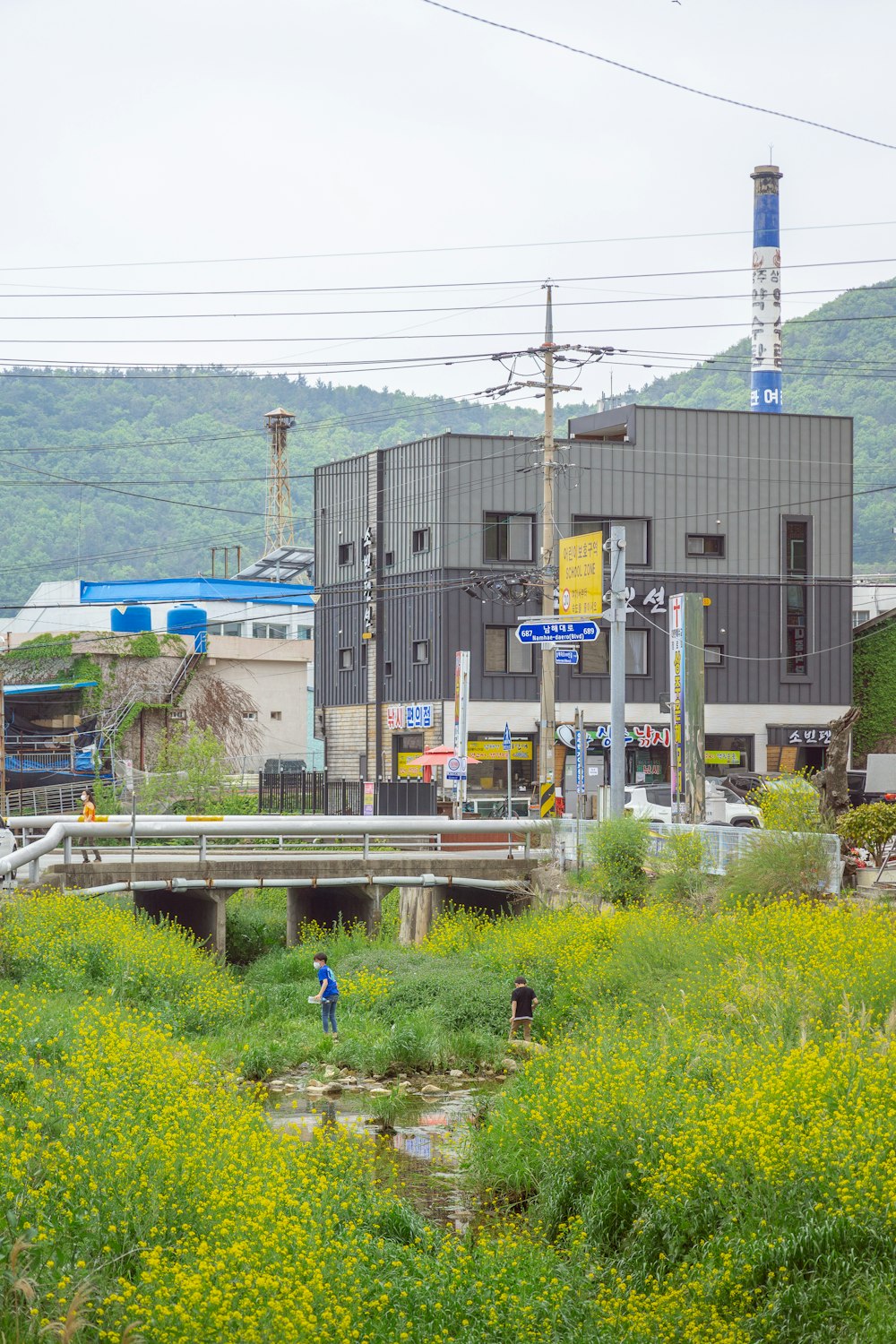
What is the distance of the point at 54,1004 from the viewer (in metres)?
18.4

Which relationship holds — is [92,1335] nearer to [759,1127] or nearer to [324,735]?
[759,1127]

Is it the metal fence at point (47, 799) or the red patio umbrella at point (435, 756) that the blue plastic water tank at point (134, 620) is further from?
the red patio umbrella at point (435, 756)

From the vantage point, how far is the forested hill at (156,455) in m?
139

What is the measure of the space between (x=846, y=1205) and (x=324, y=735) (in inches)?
1718

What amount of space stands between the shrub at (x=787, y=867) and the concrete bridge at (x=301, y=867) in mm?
8375

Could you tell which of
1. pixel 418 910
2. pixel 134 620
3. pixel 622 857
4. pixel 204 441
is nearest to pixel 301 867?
pixel 418 910

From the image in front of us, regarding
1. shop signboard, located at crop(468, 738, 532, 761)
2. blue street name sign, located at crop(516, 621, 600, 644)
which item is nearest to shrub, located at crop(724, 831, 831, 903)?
blue street name sign, located at crop(516, 621, 600, 644)

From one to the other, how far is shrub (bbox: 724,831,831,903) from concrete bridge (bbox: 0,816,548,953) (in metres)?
8.38

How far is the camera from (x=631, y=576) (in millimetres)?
48562

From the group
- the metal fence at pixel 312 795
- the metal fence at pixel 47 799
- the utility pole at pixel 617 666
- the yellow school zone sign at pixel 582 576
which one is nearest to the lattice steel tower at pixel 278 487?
the metal fence at pixel 47 799

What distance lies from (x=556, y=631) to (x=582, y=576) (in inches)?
105

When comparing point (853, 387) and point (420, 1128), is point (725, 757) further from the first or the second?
point (853, 387)

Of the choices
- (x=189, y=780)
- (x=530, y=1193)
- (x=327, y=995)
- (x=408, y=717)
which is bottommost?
(x=530, y=1193)

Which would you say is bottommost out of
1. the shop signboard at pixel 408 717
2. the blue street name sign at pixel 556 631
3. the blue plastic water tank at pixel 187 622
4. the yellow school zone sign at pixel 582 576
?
the shop signboard at pixel 408 717
